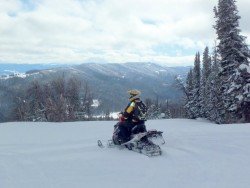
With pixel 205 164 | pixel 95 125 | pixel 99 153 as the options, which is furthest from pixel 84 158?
pixel 95 125

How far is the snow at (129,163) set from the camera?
8.45 meters

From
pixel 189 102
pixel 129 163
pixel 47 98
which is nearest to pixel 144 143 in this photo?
pixel 129 163

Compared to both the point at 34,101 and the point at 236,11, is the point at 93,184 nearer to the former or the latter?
the point at 236,11

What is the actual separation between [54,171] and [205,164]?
3.66 m

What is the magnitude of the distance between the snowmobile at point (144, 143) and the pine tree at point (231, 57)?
1698 cm

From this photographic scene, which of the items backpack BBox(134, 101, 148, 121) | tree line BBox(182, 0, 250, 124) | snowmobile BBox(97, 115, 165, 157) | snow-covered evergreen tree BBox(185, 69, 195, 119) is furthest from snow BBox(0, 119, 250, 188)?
snow-covered evergreen tree BBox(185, 69, 195, 119)

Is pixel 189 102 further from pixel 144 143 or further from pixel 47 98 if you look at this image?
pixel 144 143

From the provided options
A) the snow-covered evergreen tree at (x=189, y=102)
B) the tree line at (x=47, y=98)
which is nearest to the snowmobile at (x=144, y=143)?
the tree line at (x=47, y=98)

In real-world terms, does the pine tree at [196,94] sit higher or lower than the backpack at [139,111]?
higher

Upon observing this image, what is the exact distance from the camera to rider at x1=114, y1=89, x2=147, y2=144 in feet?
40.5

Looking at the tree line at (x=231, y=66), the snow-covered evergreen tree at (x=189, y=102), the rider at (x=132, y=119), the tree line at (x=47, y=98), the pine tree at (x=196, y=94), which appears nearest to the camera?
the rider at (x=132, y=119)

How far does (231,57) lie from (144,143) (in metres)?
22.3

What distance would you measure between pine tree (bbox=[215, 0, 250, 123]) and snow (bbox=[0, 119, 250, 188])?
1418 cm

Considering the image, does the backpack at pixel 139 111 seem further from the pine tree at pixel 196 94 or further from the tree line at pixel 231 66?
the pine tree at pixel 196 94
